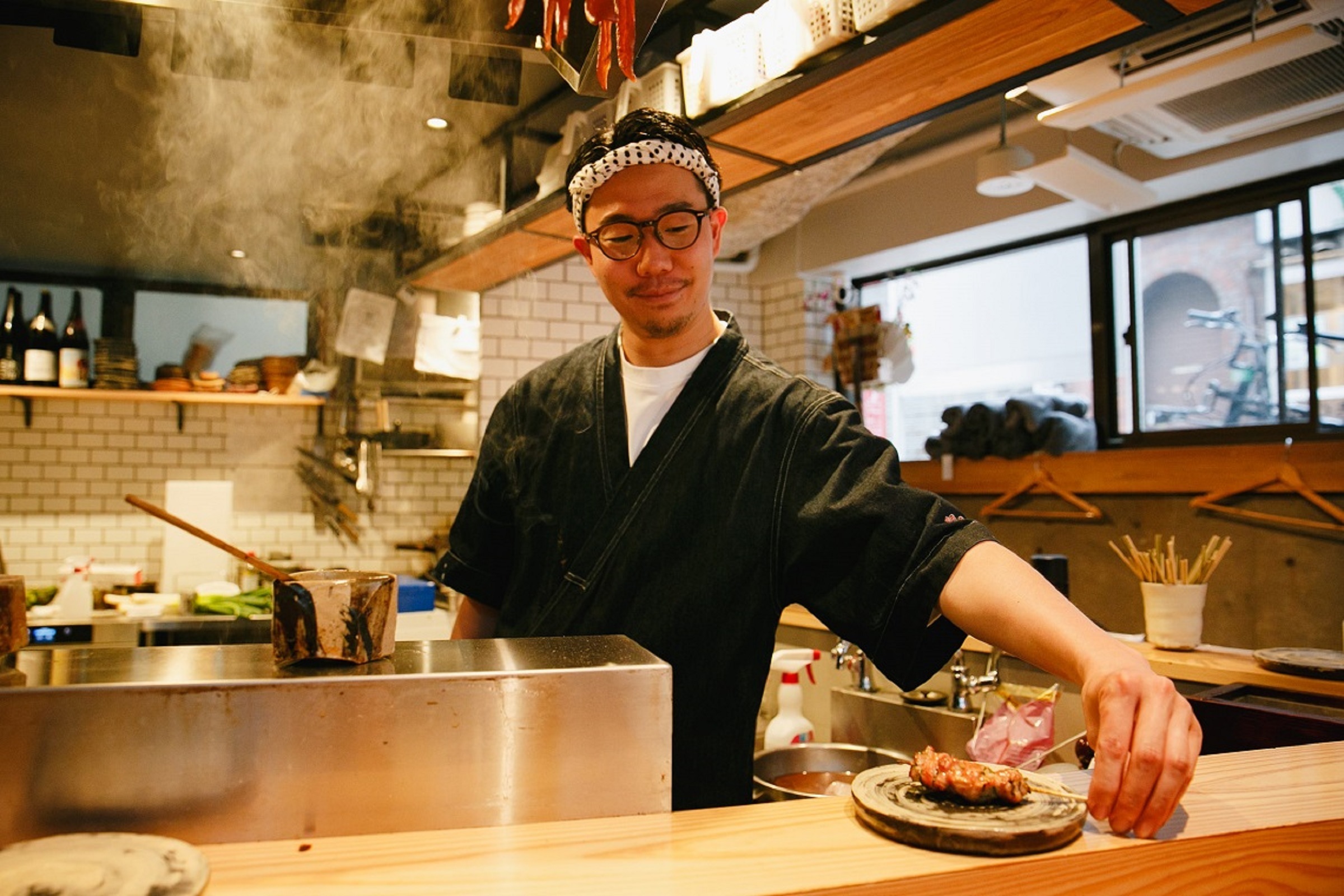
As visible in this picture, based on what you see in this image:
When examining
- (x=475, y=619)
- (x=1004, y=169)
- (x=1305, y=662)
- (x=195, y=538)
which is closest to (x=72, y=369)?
(x=195, y=538)

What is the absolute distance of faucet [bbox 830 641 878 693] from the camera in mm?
2789

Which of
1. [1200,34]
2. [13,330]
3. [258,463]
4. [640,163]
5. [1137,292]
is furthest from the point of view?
[258,463]

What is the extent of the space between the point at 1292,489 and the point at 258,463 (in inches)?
226

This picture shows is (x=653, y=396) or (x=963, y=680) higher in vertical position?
(x=653, y=396)

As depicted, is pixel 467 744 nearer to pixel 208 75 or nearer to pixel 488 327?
pixel 208 75

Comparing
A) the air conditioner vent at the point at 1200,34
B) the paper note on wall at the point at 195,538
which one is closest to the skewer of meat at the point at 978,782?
the air conditioner vent at the point at 1200,34

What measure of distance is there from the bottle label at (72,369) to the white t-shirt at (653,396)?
16.5 ft

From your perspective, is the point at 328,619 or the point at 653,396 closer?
the point at 328,619

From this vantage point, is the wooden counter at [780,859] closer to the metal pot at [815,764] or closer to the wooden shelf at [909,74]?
the metal pot at [815,764]

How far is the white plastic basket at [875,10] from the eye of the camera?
223cm

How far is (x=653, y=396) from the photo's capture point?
1.75 m

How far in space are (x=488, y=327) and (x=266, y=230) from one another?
132 cm

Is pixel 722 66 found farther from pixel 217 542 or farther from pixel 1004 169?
pixel 217 542

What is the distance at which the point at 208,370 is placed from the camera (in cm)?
600
